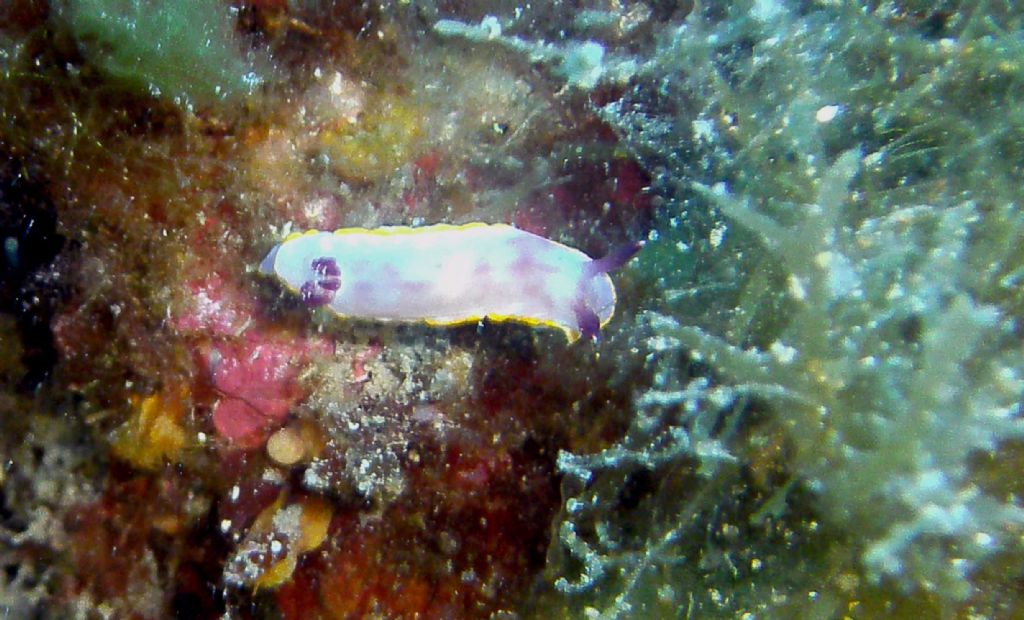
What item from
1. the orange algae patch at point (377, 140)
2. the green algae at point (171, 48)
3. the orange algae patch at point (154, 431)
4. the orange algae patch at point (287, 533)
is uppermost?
the green algae at point (171, 48)

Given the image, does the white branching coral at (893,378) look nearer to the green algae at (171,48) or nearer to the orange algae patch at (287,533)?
the orange algae patch at (287,533)

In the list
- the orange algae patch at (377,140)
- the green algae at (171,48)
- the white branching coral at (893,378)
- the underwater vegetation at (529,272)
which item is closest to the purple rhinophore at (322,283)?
the underwater vegetation at (529,272)

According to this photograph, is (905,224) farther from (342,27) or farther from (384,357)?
(342,27)

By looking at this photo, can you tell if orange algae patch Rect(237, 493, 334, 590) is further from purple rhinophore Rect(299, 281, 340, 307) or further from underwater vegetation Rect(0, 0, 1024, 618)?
purple rhinophore Rect(299, 281, 340, 307)

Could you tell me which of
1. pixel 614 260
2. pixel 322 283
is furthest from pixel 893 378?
pixel 322 283

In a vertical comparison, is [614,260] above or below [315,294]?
above

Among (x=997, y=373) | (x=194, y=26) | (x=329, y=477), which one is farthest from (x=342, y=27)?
(x=997, y=373)

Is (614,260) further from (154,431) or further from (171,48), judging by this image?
(154,431)
